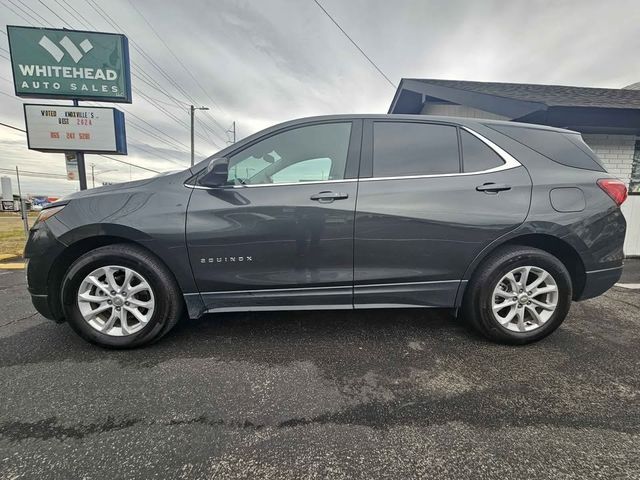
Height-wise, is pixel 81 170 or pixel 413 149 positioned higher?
pixel 81 170

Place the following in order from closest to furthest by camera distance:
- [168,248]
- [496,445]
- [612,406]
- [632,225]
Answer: [496,445], [612,406], [168,248], [632,225]

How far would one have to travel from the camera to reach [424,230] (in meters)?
2.31

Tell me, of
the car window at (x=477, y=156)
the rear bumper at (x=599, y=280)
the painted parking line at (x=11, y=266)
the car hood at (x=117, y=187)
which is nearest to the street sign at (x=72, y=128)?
the painted parking line at (x=11, y=266)

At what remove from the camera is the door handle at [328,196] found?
7.45 feet

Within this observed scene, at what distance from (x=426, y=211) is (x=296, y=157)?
112cm

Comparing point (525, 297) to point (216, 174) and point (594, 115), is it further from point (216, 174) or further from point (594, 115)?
point (594, 115)

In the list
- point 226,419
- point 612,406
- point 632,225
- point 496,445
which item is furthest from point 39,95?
point 632,225

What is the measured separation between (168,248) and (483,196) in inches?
95.7

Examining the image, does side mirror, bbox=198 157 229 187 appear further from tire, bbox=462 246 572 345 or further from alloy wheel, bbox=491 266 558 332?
alloy wheel, bbox=491 266 558 332

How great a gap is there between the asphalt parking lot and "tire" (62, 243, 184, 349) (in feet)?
0.53

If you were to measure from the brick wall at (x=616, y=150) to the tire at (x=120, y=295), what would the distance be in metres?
8.65

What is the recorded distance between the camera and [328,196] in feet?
7.47

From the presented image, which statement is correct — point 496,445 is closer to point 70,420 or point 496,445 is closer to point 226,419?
point 226,419

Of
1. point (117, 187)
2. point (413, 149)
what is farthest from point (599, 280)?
point (117, 187)
